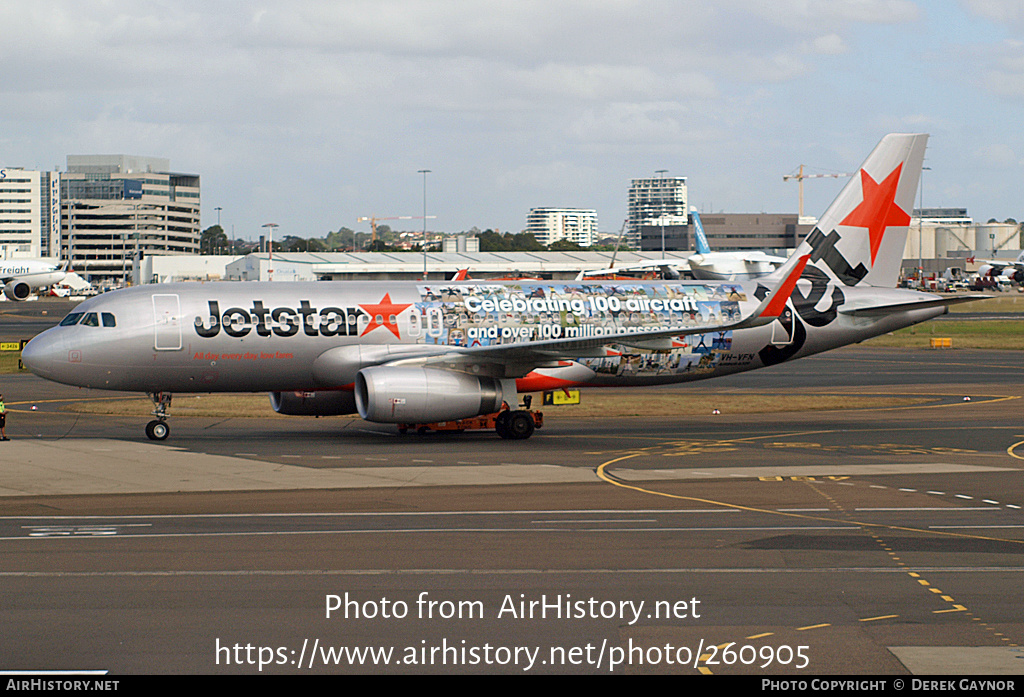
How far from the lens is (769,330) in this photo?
129 feet

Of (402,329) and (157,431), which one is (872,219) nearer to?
(402,329)

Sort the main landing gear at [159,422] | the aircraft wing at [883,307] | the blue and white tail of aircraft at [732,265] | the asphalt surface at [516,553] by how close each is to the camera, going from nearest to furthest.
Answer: the asphalt surface at [516,553] → the main landing gear at [159,422] → the aircraft wing at [883,307] → the blue and white tail of aircraft at [732,265]

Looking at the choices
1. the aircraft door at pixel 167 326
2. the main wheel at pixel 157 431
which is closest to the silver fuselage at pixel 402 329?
the aircraft door at pixel 167 326

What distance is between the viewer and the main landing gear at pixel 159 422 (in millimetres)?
35281

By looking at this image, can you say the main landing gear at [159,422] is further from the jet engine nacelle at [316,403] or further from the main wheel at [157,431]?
the jet engine nacelle at [316,403]

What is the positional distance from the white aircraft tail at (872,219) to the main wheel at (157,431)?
72.8 feet

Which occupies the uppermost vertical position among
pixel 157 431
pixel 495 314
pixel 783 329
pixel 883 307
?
pixel 883 307

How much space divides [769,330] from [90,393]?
31.1m

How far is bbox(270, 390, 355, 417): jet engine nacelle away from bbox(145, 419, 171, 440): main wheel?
3.95 metres

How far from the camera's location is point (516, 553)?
1886cm

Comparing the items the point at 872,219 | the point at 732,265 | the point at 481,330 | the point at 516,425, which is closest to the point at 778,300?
the point at 872,219

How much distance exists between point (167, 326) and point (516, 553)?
2000cm

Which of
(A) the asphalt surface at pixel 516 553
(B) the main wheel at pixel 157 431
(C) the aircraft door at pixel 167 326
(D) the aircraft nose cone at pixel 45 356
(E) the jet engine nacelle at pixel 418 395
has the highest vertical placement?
(C) the aircraft door at pixel 167 326
